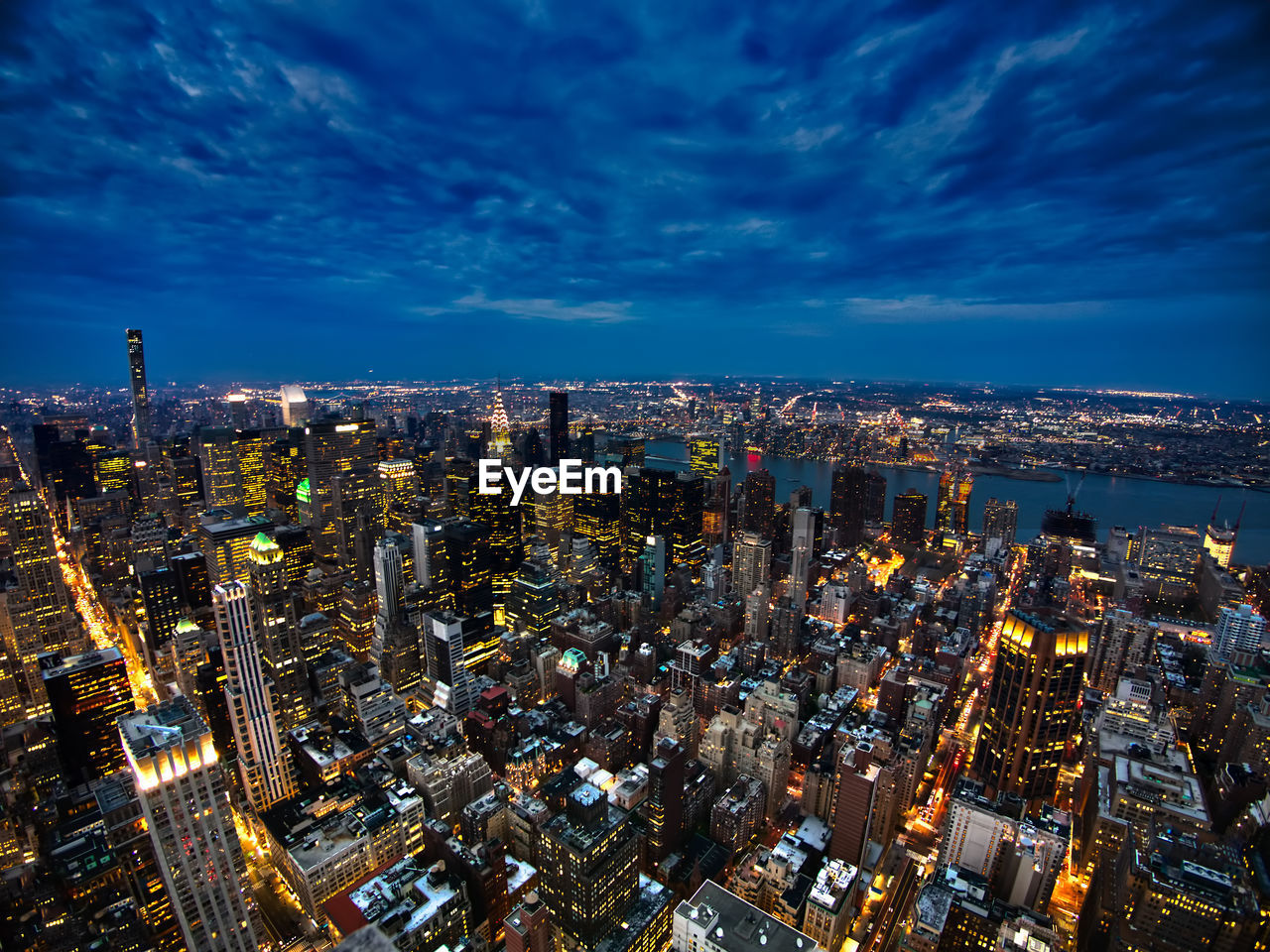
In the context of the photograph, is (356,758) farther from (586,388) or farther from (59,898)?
(586,388)

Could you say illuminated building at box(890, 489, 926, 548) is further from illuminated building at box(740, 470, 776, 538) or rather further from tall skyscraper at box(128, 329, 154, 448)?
tall skyscraper at box(128, 329, 154, 448)

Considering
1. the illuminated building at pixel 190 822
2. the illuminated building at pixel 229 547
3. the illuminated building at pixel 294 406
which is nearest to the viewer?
the illuminated building at pixel 190 822

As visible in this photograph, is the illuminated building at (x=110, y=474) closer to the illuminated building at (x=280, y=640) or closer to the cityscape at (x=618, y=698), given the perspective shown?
the cityscape at (x=618, y=698)

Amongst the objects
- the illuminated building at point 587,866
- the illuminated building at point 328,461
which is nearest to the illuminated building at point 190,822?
the illuminated building at point 587,866

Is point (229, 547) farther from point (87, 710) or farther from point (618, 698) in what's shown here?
point (618, 698)

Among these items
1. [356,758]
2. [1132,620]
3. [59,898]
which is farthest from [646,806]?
[1132,620]

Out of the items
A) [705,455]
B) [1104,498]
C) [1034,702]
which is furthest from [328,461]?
[1104,498]
